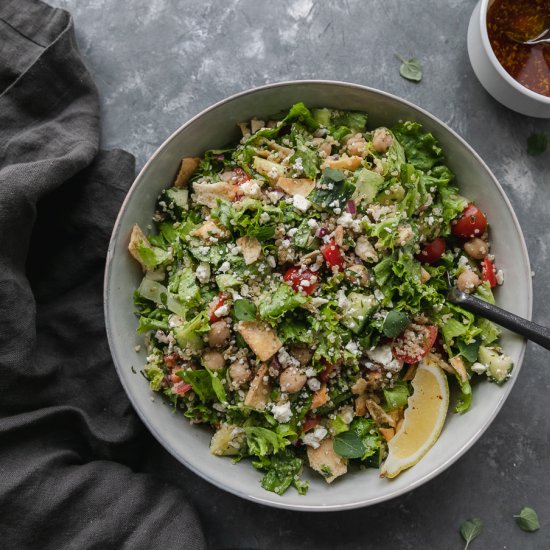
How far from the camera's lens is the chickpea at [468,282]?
101 inches

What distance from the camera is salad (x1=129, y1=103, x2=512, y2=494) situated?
243 cm

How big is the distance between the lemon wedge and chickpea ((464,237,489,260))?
1.63 ft

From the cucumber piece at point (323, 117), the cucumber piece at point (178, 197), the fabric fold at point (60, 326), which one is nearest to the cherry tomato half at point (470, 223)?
the cucumber piece at point (323, 117)

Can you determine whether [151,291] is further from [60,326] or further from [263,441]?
[263,441]

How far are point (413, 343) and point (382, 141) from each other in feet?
2.72

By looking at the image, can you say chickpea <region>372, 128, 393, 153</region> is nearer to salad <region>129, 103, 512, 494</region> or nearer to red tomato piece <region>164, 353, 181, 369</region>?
salad <region>129, 103, 512, 494</region>

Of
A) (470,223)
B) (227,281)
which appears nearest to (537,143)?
(470,223)

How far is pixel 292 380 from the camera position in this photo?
93.7 inches

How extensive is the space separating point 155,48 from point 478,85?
153 cm

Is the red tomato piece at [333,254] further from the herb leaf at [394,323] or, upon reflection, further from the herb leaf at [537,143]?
the herb leaf at [537,143]

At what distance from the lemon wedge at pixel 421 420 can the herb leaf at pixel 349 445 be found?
16 cm

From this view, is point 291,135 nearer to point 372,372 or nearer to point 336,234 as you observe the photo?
point 336,234

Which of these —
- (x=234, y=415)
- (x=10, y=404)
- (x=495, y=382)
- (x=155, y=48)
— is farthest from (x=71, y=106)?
(x=495, y=382)

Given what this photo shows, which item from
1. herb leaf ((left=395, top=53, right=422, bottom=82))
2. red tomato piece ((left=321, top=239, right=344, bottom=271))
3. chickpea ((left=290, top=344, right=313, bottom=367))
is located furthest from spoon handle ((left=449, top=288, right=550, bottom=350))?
herb leaf ((left=395, top=53, right=422, bottom=82))
